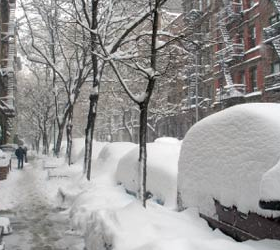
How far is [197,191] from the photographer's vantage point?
21.7 ft

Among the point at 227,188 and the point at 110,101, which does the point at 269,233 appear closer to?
the point at 227,188

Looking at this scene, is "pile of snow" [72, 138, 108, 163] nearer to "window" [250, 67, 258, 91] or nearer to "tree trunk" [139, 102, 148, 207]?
"tree trunk" [139, 102, 148, 207]

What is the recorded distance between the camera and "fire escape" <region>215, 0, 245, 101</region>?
3288cm

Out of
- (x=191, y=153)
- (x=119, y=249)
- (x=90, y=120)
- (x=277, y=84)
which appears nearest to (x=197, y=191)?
(x=191, y=153)

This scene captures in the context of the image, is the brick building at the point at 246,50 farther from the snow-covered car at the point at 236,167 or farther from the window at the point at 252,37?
the snow-covered car at the point at 236,167

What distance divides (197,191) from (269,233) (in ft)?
5.82

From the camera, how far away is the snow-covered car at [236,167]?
5082 millimetres

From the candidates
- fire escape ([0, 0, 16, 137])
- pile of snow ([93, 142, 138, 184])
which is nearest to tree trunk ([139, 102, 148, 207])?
pile of snow ([93, 142, 138, 184])

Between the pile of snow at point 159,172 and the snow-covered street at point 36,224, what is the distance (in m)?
1.74

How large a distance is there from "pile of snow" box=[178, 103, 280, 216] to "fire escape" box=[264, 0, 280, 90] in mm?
22317

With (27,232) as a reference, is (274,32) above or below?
above

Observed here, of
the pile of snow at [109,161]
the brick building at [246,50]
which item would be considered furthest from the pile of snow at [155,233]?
the brick building at [246,50]

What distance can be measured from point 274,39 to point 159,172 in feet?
68.9

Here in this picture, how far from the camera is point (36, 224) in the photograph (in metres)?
10.4
